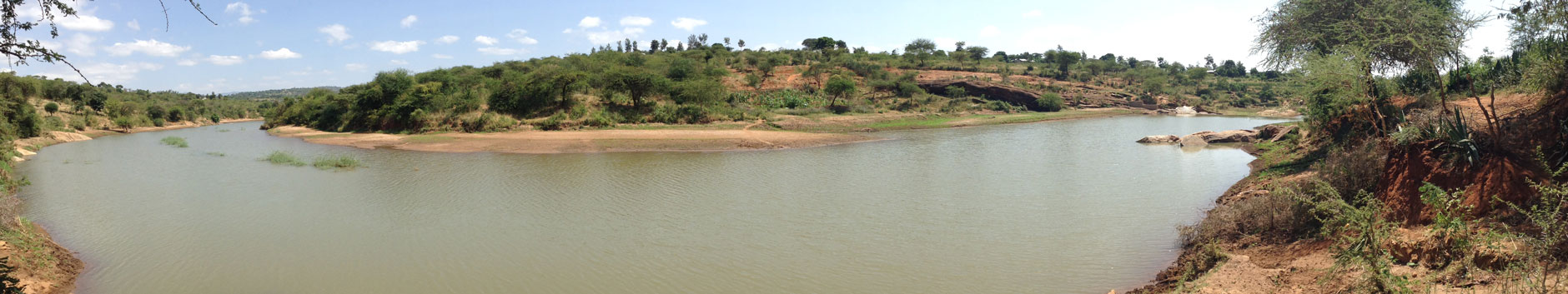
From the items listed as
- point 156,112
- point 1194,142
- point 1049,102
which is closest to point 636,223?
point 1194,142

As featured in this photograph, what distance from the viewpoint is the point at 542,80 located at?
36.7 m

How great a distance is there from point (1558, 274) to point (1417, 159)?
3603mm

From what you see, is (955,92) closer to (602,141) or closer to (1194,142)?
(1194,142)

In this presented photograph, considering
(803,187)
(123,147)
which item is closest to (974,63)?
(803,187)

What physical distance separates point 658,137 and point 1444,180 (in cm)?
2448

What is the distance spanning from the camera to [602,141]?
27.7 meters

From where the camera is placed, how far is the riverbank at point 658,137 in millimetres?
26531

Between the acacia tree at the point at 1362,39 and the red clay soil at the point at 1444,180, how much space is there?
145cm

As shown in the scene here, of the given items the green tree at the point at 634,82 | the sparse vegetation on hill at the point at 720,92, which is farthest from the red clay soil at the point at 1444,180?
the green tree at the point at 634,82

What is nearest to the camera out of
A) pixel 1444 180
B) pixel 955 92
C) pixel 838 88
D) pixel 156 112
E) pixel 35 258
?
pixel 1444 180

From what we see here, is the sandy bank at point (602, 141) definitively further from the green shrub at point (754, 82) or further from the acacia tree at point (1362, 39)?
the green shrub at point (754, 82)

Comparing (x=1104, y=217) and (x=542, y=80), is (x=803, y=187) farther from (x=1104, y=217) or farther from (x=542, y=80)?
(x=542, y=80)

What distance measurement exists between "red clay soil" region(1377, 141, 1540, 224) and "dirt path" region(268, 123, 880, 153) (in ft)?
64.1

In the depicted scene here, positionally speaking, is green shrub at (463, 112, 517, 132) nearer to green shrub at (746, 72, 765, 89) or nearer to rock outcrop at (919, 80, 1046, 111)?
green shrub at (746, 72, 765, 89)
